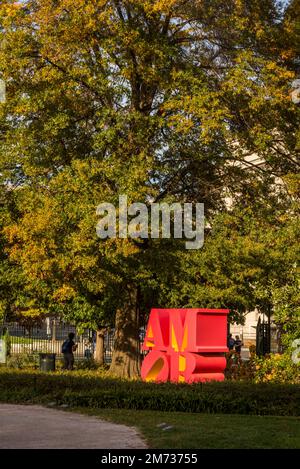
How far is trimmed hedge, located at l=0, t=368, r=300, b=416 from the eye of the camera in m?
16.3

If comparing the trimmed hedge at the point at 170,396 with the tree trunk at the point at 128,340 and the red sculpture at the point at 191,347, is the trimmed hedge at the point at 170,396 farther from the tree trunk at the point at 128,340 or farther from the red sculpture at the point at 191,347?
the tree trunk at the point at 128,340

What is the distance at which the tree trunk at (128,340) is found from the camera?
91.5ft

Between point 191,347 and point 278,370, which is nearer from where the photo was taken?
point 191,347

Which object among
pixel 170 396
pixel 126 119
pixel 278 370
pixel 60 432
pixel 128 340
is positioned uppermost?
pixel 126 119

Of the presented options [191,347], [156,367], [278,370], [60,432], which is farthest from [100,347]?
[60,432]

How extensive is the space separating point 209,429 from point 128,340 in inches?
609

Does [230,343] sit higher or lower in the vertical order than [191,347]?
lower

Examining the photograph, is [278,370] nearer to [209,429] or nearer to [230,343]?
[209,429]

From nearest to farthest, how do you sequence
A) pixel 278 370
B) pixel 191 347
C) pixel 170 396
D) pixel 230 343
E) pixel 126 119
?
pixel 170 396, pixel 191 347, pixel 278 370, pixel 126 119, pixel 230 343

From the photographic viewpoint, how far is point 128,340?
28219 mm

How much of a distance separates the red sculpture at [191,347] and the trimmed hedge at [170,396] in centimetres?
307
